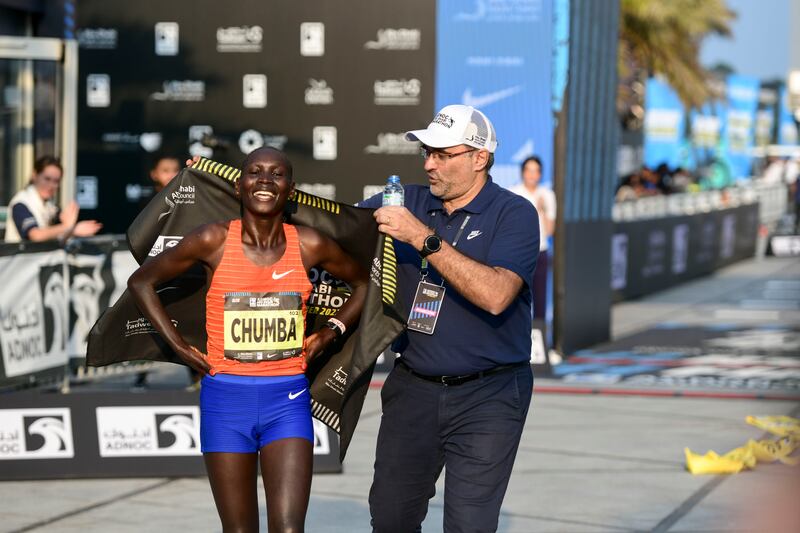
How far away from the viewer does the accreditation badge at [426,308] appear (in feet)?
17.1

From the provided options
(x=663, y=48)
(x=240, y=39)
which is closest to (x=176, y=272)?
(x=240, y=39)

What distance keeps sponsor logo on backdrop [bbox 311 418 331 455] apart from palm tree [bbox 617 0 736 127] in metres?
29.3

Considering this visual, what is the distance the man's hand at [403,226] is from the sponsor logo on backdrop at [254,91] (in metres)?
8.87

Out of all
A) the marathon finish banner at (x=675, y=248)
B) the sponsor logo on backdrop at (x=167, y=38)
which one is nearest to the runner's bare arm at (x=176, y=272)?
the sponsor logo on backdrop at (x=167, y=38)

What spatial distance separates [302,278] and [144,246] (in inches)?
31.0

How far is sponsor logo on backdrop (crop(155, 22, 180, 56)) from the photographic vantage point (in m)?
13.7

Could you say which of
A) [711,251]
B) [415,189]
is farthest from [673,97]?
[415,189]

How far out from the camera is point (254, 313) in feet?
17.2

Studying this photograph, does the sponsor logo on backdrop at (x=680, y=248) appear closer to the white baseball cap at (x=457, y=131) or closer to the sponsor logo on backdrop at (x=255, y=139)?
the sponsor logo on backdrop at (x=255, y=139)

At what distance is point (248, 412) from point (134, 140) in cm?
907

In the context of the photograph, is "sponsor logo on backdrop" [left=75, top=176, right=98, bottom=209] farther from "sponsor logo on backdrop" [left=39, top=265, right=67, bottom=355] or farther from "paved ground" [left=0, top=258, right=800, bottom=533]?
"paved ground" [left=0, top=258, right=800, bottom=533]

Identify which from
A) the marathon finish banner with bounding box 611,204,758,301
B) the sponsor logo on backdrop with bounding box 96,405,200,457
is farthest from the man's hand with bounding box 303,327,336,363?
the marathon finish banner with bounding box 611,204,758,301

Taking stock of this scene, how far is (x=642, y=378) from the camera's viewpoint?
1352 centimetres

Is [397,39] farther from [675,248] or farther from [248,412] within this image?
[675,248]
